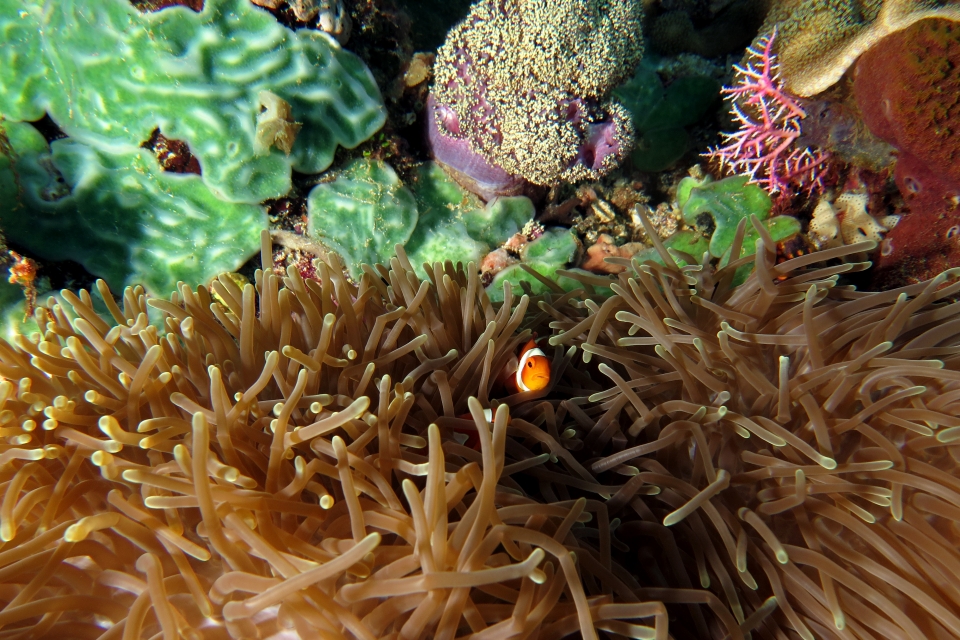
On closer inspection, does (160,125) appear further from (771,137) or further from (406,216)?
(771,137)

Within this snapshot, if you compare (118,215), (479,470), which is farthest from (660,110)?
(118,215)

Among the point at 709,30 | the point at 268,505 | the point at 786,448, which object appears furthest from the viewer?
the point at 709,30

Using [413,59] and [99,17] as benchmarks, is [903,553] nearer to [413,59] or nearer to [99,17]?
[413,59]

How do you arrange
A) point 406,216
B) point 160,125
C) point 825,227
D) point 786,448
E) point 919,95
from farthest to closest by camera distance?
point 406,216 → point 825,227 → point 160,125 → point 919,95 → point 786,448

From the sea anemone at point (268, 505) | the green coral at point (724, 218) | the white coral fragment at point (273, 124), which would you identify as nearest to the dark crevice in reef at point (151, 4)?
the white coral fragment at point (273, 124)

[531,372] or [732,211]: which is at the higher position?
[732,211]

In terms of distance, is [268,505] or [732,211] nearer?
[268,505]

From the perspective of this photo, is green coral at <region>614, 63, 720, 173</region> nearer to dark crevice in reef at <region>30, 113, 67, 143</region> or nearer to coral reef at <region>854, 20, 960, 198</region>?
coral reef at <region>854, 20, 960, 198</region>
